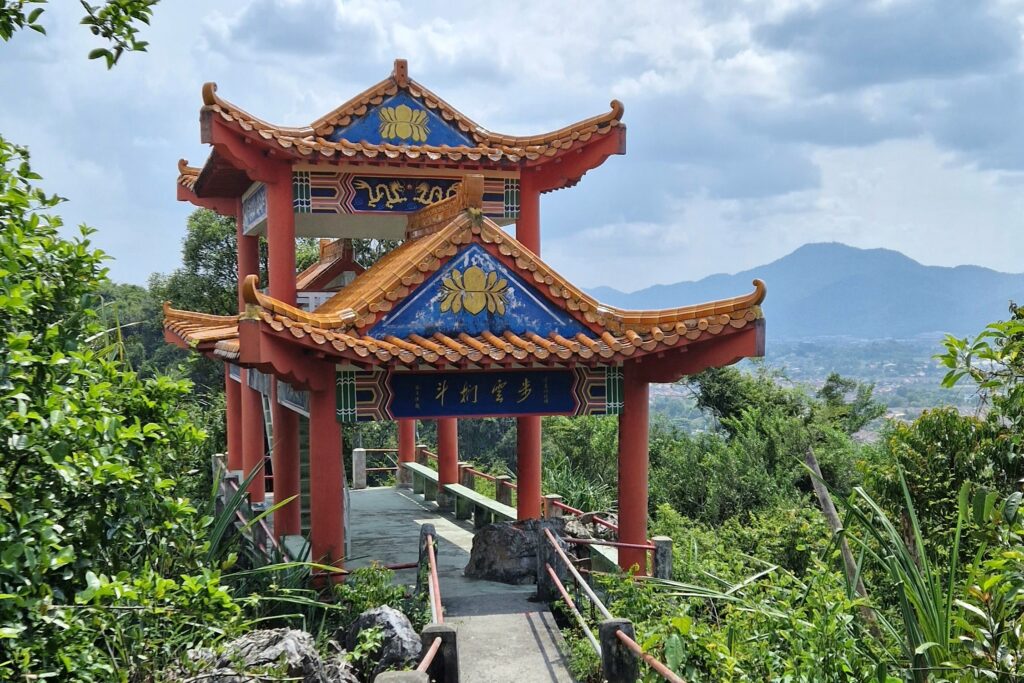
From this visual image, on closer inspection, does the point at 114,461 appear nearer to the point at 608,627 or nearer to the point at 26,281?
the point at 26,281

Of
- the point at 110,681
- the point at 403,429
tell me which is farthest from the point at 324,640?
the point at 403,429

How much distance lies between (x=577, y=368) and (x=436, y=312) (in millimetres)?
1553

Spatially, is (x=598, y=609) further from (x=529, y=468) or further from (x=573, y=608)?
(x=529, y=468)

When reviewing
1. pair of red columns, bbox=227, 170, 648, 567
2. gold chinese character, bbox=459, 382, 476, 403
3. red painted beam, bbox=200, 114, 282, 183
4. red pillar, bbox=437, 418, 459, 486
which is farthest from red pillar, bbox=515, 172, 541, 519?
red painted beam, bbox=200, 114, 282, 183

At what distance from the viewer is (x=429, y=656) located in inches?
237

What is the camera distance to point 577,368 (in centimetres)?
957

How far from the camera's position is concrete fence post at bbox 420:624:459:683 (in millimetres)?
6582

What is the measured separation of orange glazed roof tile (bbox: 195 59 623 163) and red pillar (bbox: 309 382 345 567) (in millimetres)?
2658

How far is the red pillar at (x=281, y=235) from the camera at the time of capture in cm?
1037

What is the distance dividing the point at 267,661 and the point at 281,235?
19.3 ft

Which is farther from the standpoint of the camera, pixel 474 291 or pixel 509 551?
pixel 509 551

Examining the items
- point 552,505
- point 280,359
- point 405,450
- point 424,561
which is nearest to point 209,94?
point 280,359

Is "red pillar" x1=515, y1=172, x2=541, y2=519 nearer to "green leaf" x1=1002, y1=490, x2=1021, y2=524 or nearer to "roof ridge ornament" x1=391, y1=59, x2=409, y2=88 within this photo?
"roof ridge ornament" x1=391, y1=59, x2=409, y2=88

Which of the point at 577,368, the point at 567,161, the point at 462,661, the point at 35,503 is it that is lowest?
the point at 462,661
